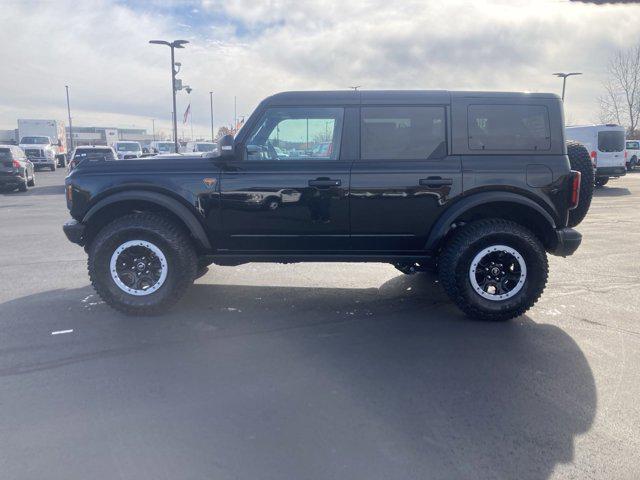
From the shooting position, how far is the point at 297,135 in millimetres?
5027

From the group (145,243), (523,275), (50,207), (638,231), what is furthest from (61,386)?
(50,207)

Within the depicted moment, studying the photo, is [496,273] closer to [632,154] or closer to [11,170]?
[11,170]

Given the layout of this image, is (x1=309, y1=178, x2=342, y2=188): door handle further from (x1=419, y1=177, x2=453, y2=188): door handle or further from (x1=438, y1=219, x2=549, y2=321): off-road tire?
(x1=438, y1=219, x2=549, y2=321): off-road tire

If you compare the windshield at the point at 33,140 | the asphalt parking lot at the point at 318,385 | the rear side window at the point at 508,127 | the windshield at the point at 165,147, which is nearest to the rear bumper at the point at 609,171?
the asphalt parking lot at the point at 318,385

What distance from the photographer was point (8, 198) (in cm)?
1662

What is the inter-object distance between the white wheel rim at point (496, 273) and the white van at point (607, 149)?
16.2 m

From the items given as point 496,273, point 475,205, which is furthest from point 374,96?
point 496,273

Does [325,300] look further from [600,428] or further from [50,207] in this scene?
[50,207]

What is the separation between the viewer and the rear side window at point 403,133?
4953 mm

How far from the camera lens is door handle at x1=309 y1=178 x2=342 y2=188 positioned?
16.1 ft

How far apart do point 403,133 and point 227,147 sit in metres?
1.61

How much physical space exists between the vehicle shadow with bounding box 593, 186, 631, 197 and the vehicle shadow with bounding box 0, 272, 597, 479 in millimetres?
13763

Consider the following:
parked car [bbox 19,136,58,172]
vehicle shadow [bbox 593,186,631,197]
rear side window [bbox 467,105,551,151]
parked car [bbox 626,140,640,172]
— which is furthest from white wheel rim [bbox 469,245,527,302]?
parked car [bbox 19,136,58,172]

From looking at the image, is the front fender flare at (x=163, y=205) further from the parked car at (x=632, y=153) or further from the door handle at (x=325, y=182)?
the parked car at (x=632, y=153)
